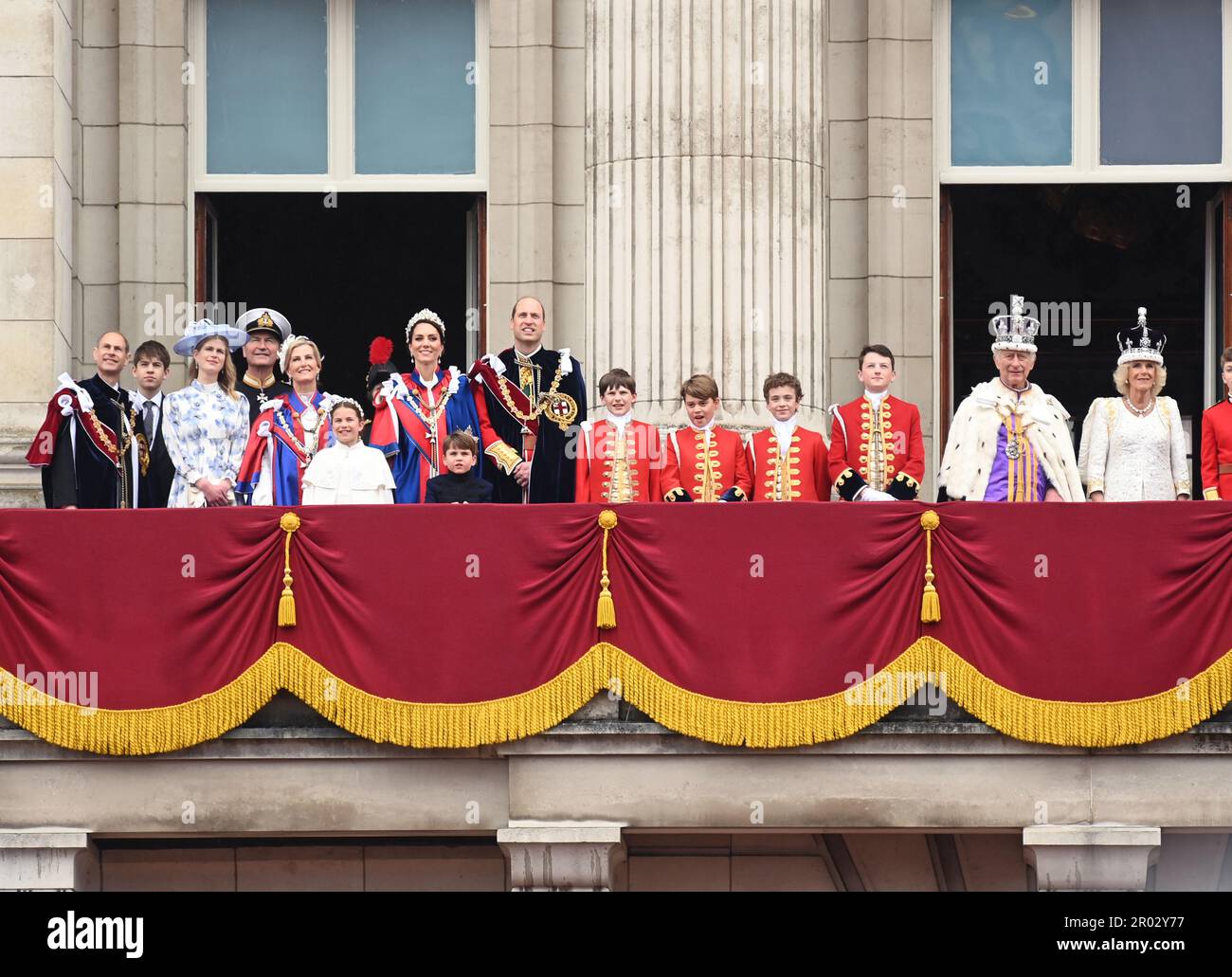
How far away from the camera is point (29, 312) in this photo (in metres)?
24.9

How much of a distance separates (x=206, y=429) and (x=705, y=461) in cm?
357

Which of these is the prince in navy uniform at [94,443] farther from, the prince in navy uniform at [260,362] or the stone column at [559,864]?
the stone column at [559,864]

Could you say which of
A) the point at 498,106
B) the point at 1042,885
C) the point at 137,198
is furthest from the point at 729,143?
the point at 1042,885

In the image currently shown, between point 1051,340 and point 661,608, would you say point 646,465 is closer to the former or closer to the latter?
point 661,608

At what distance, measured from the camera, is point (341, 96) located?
2636 cm

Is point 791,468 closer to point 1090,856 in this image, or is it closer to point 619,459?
point 619,459

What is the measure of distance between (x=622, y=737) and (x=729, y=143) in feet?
20.8

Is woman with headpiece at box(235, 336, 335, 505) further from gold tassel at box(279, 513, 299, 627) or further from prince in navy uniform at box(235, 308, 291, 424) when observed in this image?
gold tassel at box(279, 513, 299, 627)

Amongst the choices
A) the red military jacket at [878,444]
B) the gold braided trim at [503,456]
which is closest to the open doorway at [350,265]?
the gold braided trim at [503,456]

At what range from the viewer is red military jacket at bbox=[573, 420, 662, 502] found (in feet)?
69.4

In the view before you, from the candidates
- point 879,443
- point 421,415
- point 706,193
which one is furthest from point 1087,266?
point 421,415

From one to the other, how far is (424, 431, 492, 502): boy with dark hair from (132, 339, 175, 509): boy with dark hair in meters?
2.02

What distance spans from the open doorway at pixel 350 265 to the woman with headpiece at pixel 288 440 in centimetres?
541
